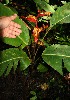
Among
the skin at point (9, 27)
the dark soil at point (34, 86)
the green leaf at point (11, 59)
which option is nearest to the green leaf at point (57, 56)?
the green leaf at point (11, 59)

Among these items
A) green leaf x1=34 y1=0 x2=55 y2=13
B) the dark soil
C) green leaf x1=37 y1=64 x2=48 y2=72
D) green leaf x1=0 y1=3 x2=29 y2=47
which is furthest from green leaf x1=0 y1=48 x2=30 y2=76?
green leaf x1=34 y1=0 x2=55 y2=13

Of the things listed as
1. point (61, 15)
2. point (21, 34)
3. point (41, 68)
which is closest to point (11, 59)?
point (21, 34)

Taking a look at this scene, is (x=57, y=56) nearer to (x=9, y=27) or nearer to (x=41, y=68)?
(x=41, y=68)

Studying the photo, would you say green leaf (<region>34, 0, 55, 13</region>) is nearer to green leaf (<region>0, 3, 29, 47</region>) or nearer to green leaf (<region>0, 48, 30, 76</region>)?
green leaf (<region>0, 3, 29, 47</region>)

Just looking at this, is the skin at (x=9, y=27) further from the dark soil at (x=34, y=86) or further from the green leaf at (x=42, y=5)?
the dark soil at (x=34, y=86)

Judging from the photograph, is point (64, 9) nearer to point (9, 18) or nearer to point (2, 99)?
point (9, 18)
